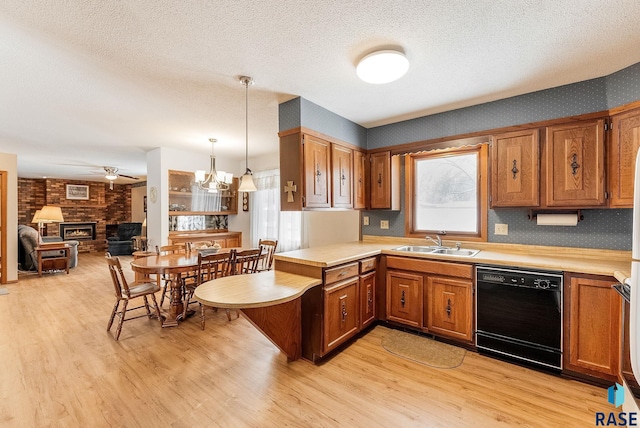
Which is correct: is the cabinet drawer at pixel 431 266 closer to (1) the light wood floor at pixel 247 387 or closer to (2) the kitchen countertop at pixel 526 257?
(2) the kitchen countertop at pixel 526 257

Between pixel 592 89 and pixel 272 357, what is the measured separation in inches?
145

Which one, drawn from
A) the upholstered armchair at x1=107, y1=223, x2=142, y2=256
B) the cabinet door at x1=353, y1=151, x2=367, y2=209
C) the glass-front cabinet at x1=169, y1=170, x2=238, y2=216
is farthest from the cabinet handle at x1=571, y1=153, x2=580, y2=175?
the upholstered armchair at x1=107, y1=223, x2=142, y2=256

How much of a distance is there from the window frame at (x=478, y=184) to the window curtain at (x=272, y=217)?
1986 mm

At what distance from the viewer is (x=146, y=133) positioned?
4.10 metres

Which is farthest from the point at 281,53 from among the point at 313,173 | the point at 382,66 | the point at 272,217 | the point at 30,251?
the point at 30,251

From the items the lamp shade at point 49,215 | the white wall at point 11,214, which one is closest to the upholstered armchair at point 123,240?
the lamp shade at point 49,215

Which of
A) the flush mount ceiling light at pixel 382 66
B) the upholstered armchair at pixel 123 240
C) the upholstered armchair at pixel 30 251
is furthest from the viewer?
the upholstered armchair at pixel 123 240

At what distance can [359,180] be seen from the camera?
3633 mm

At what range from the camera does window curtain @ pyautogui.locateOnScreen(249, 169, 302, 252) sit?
504cm

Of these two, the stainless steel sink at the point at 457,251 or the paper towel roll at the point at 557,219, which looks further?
the stainless steel sink at the point at 457,251

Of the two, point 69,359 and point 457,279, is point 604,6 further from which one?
point 69,359

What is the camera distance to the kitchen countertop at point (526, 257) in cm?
215

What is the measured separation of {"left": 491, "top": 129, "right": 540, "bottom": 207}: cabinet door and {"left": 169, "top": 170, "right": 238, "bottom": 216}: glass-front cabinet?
14.6ft

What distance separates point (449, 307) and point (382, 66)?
220 cm
